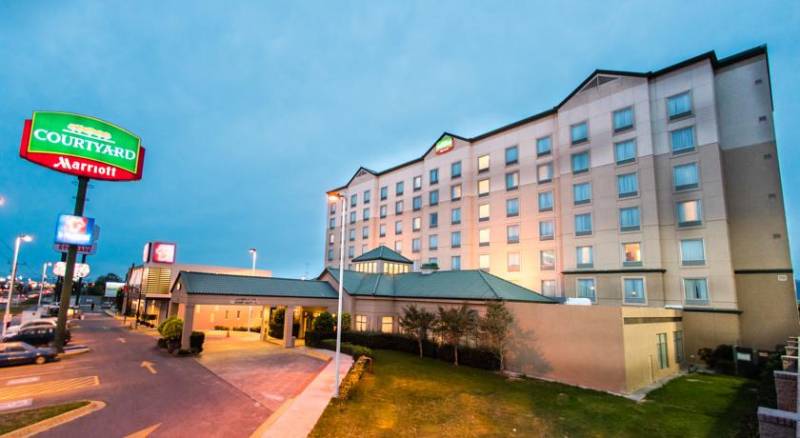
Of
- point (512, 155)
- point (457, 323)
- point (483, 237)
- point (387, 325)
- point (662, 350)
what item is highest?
point (512, 155)

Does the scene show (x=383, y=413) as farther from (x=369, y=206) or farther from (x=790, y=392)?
(x=369, y=206)

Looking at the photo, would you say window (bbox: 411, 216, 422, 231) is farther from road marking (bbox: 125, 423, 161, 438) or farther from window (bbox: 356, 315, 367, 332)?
road marking (bbox: 125, 423, 161, 438)

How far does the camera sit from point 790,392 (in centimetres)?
1263

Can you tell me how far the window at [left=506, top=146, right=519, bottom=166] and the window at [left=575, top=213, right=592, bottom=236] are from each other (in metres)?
10.8

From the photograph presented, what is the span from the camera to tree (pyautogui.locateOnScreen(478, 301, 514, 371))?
2631 centimetres

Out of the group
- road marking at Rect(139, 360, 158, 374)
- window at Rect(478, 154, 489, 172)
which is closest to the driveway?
road marking at Rect(139, 360, 158, 374)

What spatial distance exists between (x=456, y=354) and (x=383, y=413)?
→ 13328 millimetres

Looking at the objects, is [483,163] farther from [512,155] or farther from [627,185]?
[627,185]

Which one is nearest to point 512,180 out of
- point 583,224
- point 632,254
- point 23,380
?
point 583,224

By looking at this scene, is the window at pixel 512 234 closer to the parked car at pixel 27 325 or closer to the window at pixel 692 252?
the window at pixel 692 252

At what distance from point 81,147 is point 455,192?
134 feet

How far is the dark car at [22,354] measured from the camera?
2461 cm

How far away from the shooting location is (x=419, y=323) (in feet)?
103

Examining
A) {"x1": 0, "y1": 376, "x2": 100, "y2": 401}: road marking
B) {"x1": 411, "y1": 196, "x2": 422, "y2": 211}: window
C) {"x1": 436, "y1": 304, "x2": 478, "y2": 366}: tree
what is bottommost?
{"x1": 0, "y1": 376, "x2": 100, "y2": 401}: road marking
